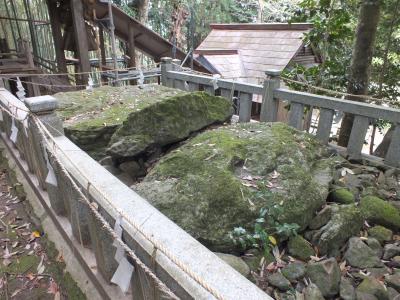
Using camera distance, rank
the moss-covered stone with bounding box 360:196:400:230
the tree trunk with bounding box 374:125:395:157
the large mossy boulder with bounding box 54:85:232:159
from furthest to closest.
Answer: the tree trunk with bounding box 374:125:395:157 < the large mossy boulder with bounding box 54:85:232:159 < the moss-covered stone with bounding box 360:196:400:230

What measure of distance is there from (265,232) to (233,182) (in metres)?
0.56

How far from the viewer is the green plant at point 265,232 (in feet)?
9.20

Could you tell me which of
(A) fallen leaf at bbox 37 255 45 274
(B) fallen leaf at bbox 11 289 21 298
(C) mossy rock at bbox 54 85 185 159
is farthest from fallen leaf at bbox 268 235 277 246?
(C) mossy rock at bbox 54 85 185 159

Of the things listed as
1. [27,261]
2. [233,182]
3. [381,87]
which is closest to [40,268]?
[27,261]

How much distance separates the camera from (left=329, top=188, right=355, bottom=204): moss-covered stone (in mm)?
3555

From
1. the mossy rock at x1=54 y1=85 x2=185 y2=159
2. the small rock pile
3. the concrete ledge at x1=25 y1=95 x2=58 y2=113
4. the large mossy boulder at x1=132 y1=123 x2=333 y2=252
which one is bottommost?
the small rock pile

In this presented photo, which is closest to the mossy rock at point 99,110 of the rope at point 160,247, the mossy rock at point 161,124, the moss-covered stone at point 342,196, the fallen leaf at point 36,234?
the mossy rock at point 161,124

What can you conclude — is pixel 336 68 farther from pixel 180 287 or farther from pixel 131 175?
pixel 180 287

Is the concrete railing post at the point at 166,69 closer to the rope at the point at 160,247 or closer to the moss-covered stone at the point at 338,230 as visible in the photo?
the moss-covered stone at the point at 338,230

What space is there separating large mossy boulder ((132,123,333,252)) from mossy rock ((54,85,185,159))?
4.71 feet

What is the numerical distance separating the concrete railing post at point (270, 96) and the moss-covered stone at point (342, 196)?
209cm

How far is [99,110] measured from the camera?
17.8ft

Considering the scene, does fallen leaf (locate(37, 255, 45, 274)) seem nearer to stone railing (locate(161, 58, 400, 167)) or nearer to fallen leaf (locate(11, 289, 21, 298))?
fallen leaf (locate(11, 289, 21, 298))

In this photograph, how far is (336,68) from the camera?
20.3 feet
